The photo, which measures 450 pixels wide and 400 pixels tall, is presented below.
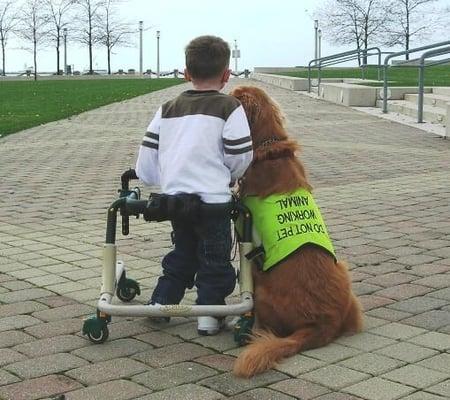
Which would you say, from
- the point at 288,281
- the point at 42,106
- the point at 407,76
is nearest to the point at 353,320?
the point at 288,281

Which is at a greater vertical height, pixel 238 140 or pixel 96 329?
pixel 238 140

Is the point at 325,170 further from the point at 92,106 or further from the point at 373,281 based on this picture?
the point at 92,106

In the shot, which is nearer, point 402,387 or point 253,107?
point 402,387

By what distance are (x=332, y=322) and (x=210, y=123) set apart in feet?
3.63

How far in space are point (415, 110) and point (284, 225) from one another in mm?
14785

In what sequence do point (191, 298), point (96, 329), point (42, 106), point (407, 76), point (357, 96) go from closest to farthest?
1. point (96, 329)
2. point (191, 298)
3. point (357, 96)
4. point (42, 106)
5. point (407, 76)

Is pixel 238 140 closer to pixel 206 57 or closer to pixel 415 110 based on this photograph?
pixel 206 57

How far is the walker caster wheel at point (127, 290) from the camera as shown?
15.1ft

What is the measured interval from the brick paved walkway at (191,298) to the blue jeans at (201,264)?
0.20 metres

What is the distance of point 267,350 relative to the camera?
11.7 ft

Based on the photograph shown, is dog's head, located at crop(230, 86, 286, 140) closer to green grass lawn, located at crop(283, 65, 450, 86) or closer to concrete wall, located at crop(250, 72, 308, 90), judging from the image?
green grass lawn, located at crop(283, 65, 450, 86)

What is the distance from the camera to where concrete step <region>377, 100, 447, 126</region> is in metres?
16.5

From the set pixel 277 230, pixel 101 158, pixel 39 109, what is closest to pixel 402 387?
pixel 277 230

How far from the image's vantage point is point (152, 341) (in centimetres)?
401
